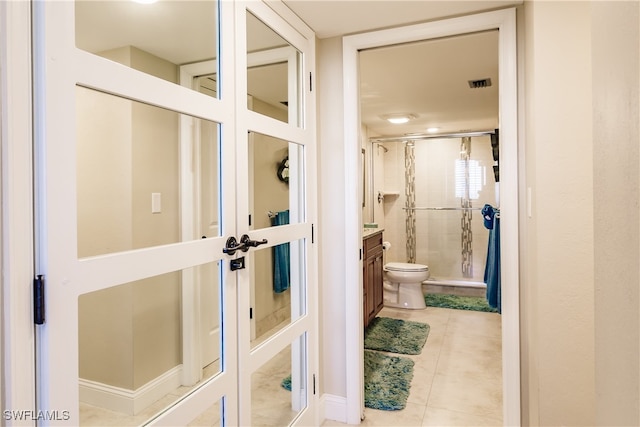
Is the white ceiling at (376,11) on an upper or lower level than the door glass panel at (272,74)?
upper

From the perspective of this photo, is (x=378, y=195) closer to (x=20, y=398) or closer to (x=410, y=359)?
(x=410, y=359)

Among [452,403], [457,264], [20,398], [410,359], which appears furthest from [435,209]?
[20,398]

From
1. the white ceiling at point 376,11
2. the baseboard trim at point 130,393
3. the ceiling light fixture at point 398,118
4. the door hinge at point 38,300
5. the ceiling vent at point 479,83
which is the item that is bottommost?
the baseboard trim at point 130,393

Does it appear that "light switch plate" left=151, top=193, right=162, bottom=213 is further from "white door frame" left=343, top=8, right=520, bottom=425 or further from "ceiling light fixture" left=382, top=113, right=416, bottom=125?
"ceiling light fixture" left=382, top=113, right=416, bottom=125

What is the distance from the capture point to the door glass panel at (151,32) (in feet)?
3.42

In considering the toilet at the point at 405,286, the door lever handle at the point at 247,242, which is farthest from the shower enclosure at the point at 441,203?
the door lever handle at the point at 247,242

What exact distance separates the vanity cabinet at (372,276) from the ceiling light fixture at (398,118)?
57.9 inches

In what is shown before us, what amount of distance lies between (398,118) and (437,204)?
5.14 ft

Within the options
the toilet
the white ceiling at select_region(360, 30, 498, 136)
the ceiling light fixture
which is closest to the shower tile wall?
the white ceiling at select_region(360, 30, 498, 136)

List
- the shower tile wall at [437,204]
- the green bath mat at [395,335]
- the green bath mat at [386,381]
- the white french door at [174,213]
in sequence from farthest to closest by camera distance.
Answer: the shower tile wall at [437,204], the green bath mat at [395,335], the green bath mat at [386,381], the white french door at [174,213]

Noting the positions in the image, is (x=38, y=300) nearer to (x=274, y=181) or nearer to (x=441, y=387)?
(x=274, y=181)

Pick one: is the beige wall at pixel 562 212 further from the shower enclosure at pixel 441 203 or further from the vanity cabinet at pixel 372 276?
the shower enclosure at pixel 441 203

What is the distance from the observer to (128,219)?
3.95ft

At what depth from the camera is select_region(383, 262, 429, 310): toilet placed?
14.5 feet
